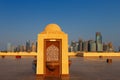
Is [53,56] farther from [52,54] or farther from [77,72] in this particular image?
[77,72]

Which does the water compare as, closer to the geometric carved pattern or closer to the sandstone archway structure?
the sandstone archway structure

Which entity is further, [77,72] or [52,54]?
[77,72]

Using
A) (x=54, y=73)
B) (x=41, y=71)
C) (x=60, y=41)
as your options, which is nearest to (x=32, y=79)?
(x=41, y=71)

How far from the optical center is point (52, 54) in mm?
17094

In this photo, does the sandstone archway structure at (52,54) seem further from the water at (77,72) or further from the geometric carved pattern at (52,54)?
the water at (77,72)

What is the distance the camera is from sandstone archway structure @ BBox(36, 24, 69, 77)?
54.7ft

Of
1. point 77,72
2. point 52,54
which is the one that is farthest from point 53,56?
point 77,72

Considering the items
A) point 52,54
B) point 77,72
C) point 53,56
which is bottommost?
point 77,72

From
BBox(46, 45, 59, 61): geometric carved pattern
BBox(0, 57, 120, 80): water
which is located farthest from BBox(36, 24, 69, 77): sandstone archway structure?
BBox(0, 57, 120, 80): water

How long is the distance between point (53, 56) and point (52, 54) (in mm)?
193

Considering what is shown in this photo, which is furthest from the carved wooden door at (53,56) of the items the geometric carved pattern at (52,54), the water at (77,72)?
the water at (77,72)

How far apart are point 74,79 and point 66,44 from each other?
10.3 feet

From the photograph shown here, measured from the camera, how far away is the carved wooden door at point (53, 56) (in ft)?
55.4

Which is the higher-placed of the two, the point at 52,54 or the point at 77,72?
the point at 52,54
